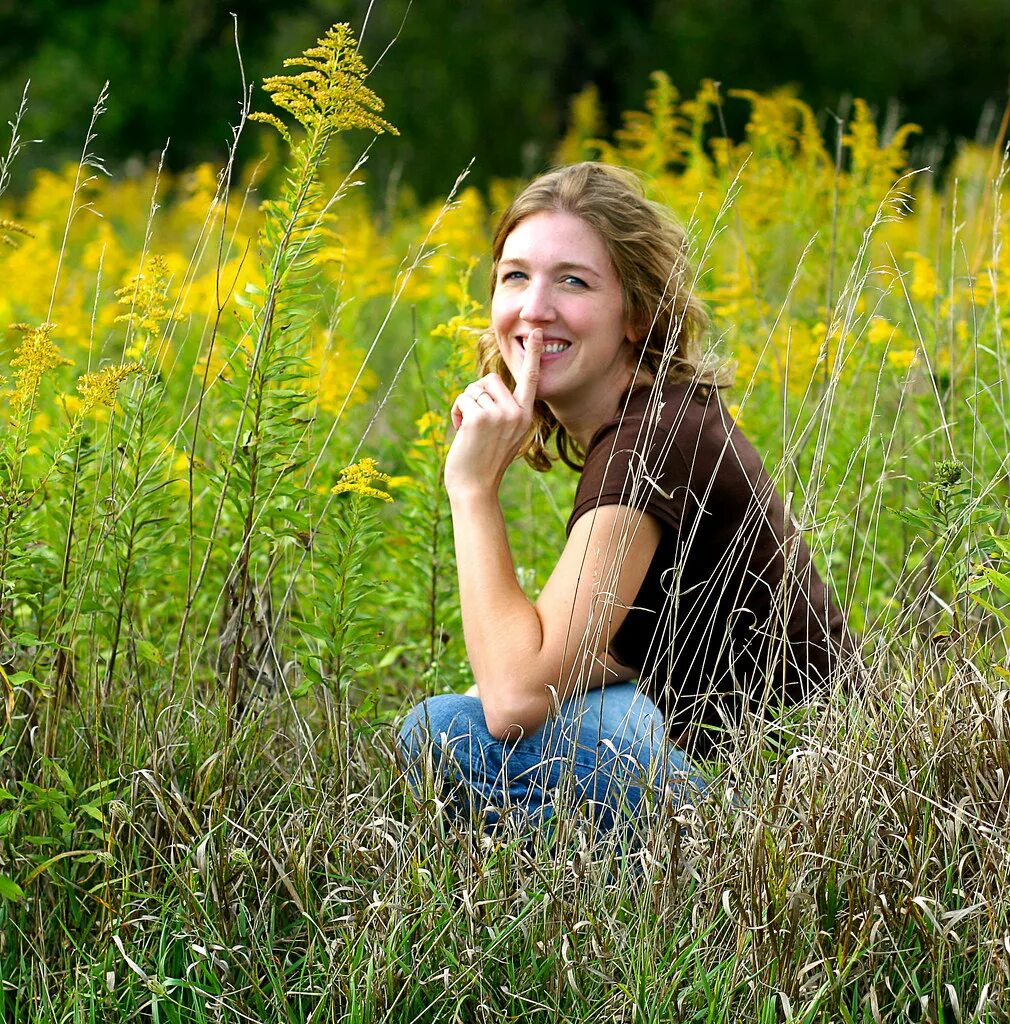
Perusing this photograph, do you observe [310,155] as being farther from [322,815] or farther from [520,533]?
[520,533]

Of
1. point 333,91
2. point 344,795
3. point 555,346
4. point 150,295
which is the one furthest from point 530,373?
point 344,795

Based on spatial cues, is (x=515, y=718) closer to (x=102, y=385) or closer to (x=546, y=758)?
(x=546, y=758)

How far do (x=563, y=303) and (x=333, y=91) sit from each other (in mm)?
580

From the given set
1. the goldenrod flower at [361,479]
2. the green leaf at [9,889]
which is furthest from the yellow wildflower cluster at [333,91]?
the green leaf at [9,889]

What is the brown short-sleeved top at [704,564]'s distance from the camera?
2318 mm

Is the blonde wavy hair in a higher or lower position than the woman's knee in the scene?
higher

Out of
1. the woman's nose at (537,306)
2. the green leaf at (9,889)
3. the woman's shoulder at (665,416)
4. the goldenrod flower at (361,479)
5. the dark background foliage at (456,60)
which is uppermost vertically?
the dark background foliage at (456,60)

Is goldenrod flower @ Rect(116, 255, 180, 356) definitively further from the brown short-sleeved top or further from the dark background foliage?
the dark background foliage

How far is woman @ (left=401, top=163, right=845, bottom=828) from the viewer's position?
2264 millimetres

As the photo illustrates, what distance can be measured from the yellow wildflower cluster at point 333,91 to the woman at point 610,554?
1.42 ft

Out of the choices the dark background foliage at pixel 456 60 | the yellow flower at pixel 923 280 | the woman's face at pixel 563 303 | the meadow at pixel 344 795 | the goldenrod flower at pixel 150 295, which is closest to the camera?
the meadow at pixel 344 795

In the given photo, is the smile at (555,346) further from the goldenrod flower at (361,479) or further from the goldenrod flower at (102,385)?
the goldenrod flower at (102,385)

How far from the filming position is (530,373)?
251 centimetres

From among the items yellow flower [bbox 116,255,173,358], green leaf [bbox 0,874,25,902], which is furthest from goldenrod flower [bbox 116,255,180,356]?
green leaf [bbox 0,874,25,902]
